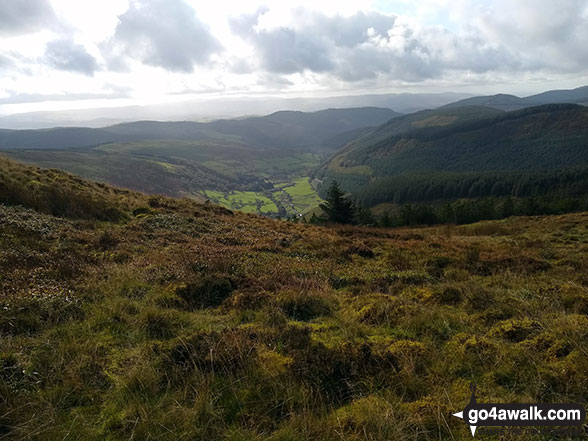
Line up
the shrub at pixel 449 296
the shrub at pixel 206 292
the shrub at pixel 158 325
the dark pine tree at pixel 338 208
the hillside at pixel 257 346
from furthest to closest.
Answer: the dark pine tree at pixel 338 208
the shrub at pixel 449 296
the shrub at pixel 206 292
the shrub at pixel 158 325
the hillside at pixel 257 346

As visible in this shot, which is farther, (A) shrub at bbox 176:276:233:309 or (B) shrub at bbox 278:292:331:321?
(A) shrub at bbox 176:276:233:309

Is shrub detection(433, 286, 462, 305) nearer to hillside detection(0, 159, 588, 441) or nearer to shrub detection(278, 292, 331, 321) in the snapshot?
hillside detection(0, 159, 588, 441)

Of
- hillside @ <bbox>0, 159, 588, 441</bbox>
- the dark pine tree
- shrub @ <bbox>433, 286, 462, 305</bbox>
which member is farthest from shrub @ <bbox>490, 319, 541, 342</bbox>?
the dark pine tree

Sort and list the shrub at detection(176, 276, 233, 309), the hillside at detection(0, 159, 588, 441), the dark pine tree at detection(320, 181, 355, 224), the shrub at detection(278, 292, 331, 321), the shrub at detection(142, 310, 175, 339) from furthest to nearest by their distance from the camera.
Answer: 1. the dark pine tree at detection(320, 181, 355, 224)
2. the shrub at detection(176, 276, 233, 309)
3. the shrub at detection(278, 292, 331, 321)
4. the shrub at detection(142, 310, 175, 339)
5. the hillside at detection(0, 159, 588, 441)

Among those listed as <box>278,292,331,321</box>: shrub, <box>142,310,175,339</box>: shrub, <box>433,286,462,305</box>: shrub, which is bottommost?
<box>433,286,462,305</box>: shrub

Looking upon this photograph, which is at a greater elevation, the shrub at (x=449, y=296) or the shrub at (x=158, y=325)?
the shrub at (x=158, y=325)

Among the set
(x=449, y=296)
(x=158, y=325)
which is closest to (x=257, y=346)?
(x=158, y=325)

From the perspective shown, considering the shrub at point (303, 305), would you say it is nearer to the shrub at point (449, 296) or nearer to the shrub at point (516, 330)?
the shrub at point (449, 296)

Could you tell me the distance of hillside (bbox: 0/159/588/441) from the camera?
368 cm

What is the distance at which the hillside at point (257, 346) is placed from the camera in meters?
3.68

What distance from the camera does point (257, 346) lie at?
5.18m

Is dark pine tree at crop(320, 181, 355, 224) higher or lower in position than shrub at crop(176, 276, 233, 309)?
lower

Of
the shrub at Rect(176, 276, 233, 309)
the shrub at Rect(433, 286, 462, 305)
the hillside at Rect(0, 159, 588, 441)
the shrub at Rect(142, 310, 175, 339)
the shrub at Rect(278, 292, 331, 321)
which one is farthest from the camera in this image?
the shrub at Rect(433, 286, 462, 305)

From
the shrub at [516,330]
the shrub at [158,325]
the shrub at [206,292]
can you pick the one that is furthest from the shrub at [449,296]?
the shrub at [158,325]
